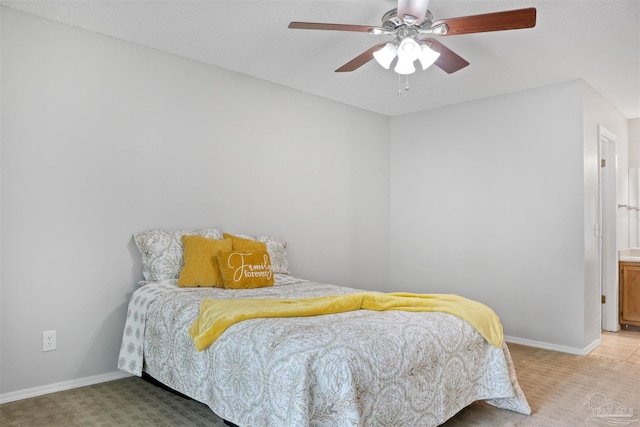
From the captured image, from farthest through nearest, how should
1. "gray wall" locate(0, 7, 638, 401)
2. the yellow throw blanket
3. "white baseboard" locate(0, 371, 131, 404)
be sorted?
"gray wall" locate(0, 7, 638, 401) < "white baseboard" locate(0, 371, 131, 404) < the yellow throw blanket

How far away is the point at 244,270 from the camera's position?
3334 millimetres

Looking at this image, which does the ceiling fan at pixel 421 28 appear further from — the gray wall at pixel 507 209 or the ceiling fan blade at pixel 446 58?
the gray wall at pixel 507 209

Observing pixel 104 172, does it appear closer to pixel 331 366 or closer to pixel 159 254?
pixel 159 254

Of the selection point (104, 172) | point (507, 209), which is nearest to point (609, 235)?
point (507, 209)

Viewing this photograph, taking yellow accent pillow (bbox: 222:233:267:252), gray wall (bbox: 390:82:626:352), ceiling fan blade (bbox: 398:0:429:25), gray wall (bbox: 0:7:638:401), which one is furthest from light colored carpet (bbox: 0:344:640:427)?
ceiling fan blade (bbox: 398:0:429:25)

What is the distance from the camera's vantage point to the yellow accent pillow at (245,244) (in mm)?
3551

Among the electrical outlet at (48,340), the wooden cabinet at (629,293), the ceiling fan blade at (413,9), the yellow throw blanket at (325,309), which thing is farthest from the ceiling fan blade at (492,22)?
the wooden cabinet at (629,293)

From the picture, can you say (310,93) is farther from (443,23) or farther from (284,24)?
(443,23)

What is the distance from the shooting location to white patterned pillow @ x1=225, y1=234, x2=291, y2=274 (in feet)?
12.9

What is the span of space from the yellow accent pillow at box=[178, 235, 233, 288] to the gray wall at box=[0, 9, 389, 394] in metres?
0.33

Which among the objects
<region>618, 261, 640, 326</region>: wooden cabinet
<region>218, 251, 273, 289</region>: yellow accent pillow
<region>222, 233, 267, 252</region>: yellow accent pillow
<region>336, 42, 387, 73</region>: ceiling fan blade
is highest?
<region>336, 42, 387, 73</region>: ceiling fan blade

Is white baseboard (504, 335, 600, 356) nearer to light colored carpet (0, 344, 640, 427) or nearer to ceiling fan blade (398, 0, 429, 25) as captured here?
light colored carpet (0, 344, 640, 427)

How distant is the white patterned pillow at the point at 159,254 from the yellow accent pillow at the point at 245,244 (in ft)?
1.33

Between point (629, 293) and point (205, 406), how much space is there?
4.56 m
